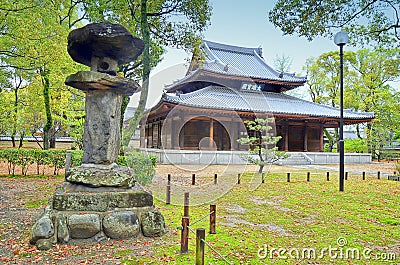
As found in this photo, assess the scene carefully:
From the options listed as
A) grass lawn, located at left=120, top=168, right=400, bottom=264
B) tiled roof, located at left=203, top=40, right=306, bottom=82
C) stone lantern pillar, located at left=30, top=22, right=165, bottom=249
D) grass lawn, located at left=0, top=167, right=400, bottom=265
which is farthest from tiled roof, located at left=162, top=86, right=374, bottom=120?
stone lantern pillar, located at left=30, top=22, right=165, bottom=249

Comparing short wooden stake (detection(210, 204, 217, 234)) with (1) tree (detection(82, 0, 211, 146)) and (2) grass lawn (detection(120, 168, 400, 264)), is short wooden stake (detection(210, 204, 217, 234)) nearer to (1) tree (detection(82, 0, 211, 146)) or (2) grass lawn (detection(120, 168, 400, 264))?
(2) grass lawn (detection(120, 168, 400, 264))

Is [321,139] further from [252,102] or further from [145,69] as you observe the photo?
[145,69]

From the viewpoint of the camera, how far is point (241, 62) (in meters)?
28.9

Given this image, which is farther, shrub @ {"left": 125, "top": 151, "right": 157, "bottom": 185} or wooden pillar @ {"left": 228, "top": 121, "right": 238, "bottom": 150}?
wooden pillar @ {"left": 228, "top": 121, "right": 238, "bottom": 150}

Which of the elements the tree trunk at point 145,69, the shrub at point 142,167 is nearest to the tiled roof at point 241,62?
the tree trunk at point 145,69

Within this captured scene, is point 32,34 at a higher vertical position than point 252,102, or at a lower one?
higher

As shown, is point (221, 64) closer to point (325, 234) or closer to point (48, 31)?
point (48, 31)

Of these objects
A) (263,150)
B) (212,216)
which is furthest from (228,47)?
(212,216)

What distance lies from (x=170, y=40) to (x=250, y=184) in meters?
6.56

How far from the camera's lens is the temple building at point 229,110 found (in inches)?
844

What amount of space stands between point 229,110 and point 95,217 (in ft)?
55.7

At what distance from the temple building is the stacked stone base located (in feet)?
45.1

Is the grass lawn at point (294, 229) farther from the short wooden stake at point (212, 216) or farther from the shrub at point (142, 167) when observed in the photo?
the shrub at point (142, 167)

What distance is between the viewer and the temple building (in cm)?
2144
